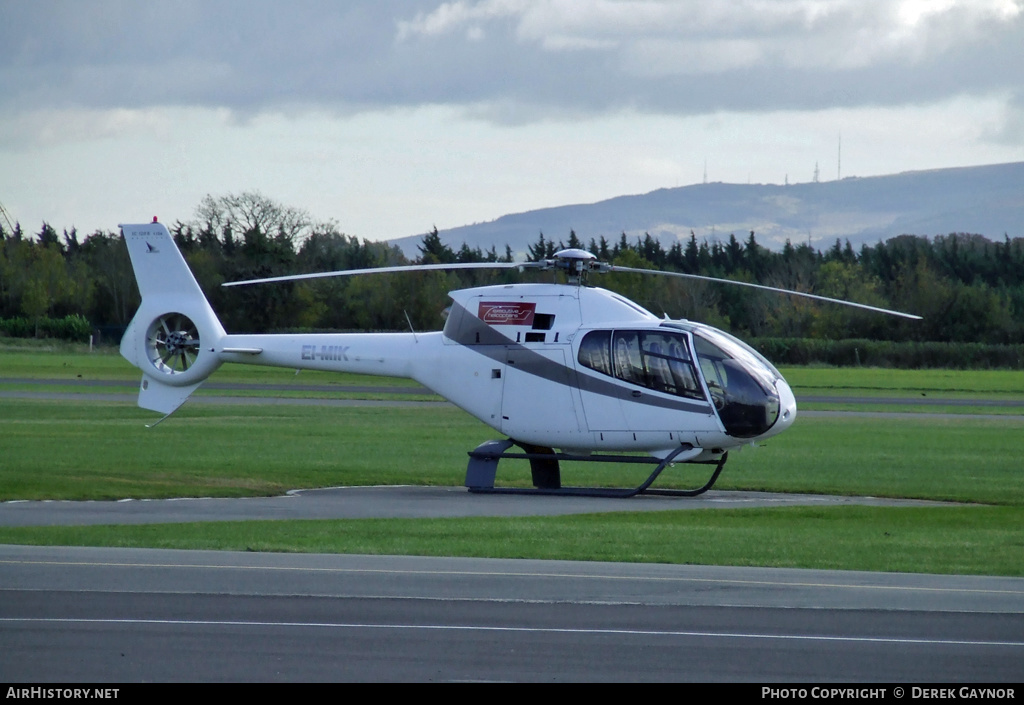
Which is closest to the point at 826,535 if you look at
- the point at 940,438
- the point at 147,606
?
the point at 147,606

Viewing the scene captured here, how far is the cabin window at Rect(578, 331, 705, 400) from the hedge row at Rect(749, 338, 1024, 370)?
52.2 meters

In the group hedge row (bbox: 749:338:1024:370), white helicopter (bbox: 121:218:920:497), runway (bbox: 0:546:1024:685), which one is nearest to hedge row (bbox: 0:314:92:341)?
hedge row (bbox: 749:338:1024:370)

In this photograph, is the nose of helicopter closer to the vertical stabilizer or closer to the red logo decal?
the red logo decal

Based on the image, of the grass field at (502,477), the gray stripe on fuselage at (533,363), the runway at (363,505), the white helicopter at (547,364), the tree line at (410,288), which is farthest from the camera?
the tree line at (410,288)

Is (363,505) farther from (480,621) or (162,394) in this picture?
(480,621)

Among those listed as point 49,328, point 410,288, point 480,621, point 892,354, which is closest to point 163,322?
point 480,621

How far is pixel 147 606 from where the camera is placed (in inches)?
376

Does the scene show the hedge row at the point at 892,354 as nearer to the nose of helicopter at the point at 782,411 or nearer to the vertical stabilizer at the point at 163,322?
the vertical stabilizer at the point at 163,322

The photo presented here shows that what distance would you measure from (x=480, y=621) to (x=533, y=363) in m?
10.1

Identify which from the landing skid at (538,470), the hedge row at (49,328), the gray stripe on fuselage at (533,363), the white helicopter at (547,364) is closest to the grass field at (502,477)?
the white helicopter at (547,364)

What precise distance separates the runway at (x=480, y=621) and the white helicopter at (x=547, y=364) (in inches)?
247

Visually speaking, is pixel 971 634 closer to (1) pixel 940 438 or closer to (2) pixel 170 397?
(2) pixel 170 397

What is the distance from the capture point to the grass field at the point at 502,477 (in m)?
13.3

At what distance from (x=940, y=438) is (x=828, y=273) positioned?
2252 inches
